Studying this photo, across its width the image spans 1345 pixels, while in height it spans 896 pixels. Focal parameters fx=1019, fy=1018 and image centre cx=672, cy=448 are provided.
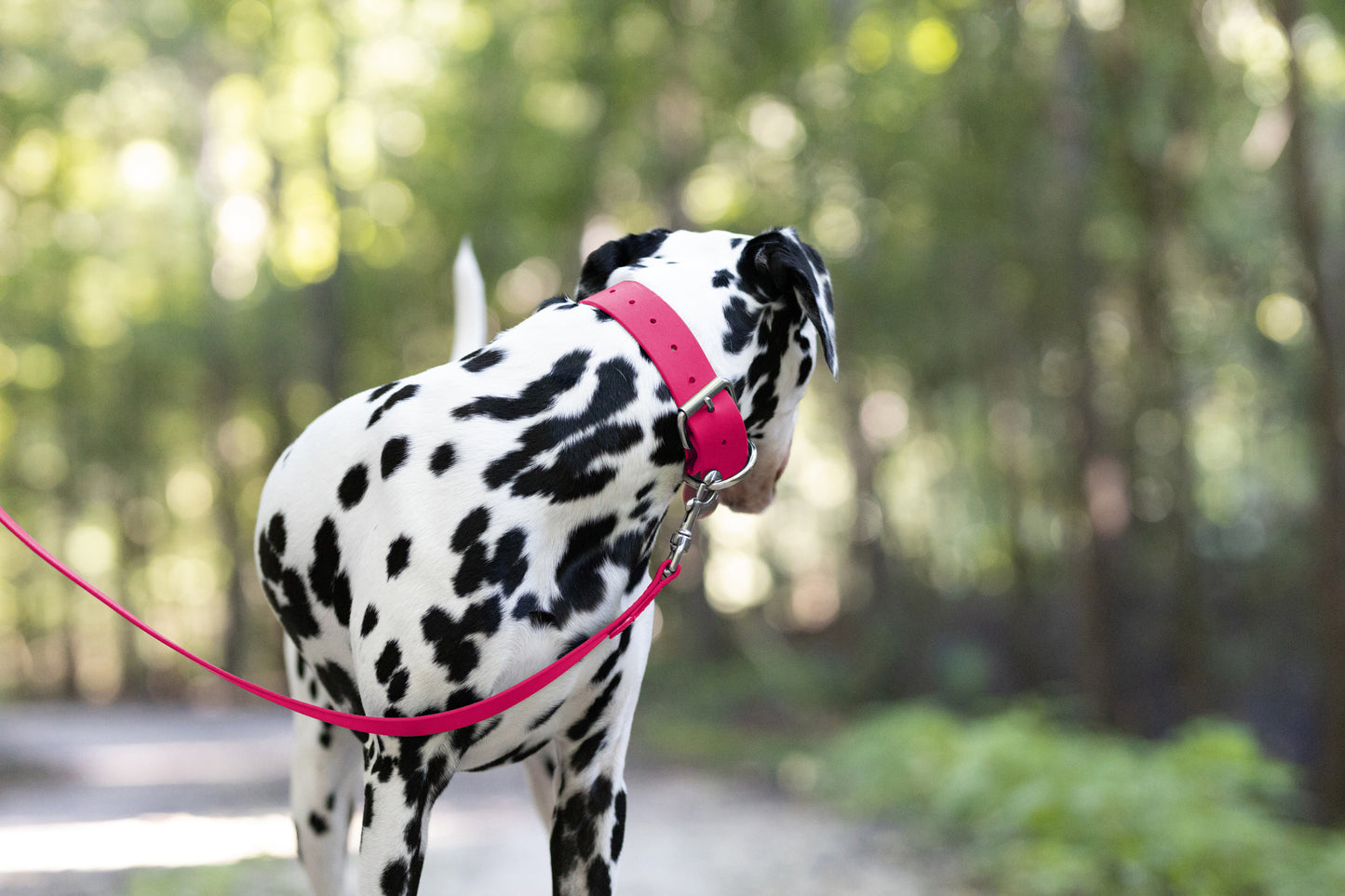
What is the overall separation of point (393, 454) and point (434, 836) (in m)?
6.31

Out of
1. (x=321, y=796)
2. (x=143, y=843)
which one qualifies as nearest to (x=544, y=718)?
(x=321, y=796)

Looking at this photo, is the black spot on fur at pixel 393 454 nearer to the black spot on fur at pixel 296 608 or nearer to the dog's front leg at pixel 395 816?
the black spot on fur at pixel 296 608

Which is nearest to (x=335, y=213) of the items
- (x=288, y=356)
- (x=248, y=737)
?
(x=288, y=356)

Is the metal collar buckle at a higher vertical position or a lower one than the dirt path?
higher

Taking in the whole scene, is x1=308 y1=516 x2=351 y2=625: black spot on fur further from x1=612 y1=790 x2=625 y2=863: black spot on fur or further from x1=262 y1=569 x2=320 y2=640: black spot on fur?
x1=612 y1=790 x2=625 y2=863: black spot on fur

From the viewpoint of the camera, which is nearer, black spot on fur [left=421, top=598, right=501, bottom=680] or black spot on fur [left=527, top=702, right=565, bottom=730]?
black spot on fur [left=421, top=598, right=501, bottom=680]

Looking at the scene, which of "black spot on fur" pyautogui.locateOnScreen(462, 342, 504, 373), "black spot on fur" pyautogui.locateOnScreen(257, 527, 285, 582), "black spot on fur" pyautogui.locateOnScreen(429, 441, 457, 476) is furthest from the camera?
"black spot on fur" pyautogui.locateOnScreen(257, 527, 285, 582)

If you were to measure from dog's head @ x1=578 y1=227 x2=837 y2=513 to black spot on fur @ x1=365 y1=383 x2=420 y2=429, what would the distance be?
1.70 ft

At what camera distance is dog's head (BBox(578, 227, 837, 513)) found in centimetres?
221

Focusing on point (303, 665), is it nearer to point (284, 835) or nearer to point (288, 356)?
point (284, 835)

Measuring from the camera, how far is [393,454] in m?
2.11

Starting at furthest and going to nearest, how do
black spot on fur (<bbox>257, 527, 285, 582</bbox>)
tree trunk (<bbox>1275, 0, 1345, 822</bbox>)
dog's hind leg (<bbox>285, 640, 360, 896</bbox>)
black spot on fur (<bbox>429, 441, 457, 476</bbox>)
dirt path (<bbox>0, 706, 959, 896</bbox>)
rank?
tree trunk (<bbox>1275, 0, 1345, 822</bbox>)
dirt path (<bbox>0, 706, 959, 896</bbox>)
dog's hind leg (<bbox>285, 640, 360, 896</bbox>)
black spot on fur (<bbox>257, 527, 285, 582</bbox>)
black spot on fur (<bbox>429, 441, 457, 476</bbox>)

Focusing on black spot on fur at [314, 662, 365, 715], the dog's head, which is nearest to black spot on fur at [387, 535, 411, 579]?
black spot on fur at [314, 662, 365, 715]

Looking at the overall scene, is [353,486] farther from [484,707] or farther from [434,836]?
[434,836]
